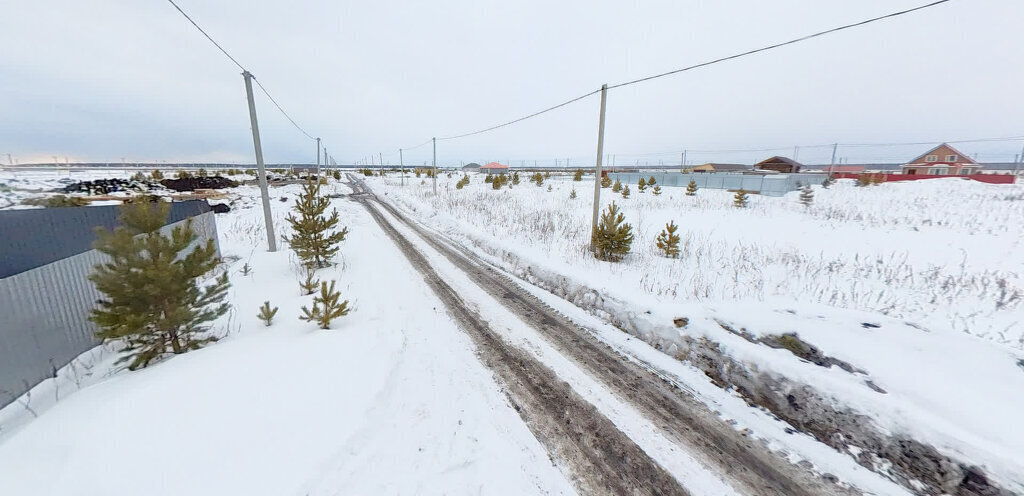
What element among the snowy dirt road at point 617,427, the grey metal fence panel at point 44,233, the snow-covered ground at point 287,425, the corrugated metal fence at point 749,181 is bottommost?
the snowy dirt road at point 617,427

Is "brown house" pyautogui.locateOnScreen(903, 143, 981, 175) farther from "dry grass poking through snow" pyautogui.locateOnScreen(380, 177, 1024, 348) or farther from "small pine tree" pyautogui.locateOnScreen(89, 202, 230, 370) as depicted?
"small pine tree" pyautogui.locateOnScreen(89, 202, 230, 370)

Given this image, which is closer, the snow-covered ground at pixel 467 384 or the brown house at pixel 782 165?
the snow-covered ground at pixel 467 384

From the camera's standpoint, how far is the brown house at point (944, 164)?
43.6 m

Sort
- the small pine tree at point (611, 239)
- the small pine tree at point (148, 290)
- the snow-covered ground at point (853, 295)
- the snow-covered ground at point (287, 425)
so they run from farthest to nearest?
the small pine tree at point (611, 239), the small pine tree at point (148, 290), the snow-covered ground at point (853, 295), the snow-covered ground at point (287, 425)

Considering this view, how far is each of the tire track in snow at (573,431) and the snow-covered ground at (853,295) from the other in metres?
1.36

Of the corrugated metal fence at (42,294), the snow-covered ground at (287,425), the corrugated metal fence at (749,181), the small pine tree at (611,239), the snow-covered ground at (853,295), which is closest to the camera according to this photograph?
the snow-covered ground at (287,425)

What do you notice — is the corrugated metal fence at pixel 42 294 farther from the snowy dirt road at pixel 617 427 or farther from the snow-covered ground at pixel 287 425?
the snowy dirt road at pixel 617 427

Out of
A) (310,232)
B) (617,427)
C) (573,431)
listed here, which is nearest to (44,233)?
(310,232)

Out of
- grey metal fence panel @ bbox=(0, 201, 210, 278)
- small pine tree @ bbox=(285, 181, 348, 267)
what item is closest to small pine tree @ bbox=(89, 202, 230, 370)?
grey metal fence panel @ bbox=(0, 201, 210, 278)

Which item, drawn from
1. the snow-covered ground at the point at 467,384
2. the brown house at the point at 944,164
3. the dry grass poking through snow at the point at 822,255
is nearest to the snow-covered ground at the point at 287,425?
the snow-covered ground at the point at 467,384

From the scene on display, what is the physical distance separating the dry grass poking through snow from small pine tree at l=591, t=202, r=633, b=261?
32 cm

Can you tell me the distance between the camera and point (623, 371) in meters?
4.23

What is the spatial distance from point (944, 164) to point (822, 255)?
2364 inches

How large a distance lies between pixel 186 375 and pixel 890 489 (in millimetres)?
6522
